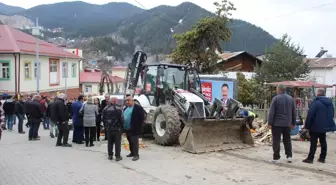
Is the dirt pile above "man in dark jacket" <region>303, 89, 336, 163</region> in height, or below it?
below

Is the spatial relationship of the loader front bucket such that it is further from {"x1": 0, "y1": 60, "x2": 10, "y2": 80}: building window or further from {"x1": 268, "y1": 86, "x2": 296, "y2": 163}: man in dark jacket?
{"x1": 0, "y1": 60, "x2": 10, "y2": 80}: building window

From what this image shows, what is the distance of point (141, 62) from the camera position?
1454 centimetres

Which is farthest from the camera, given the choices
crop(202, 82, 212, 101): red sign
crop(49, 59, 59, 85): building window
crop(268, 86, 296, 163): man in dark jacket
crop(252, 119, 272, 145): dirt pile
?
crop(49, 59, 59, 85): building window

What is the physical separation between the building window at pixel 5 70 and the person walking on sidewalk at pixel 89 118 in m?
23.0

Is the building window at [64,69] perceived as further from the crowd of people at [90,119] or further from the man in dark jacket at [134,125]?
the man in dark jacket at [134,125]

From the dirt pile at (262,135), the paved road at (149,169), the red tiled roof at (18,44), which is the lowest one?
the paved road at (149,169)

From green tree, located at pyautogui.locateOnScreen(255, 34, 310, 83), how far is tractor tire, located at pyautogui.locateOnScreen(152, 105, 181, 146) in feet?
81.3

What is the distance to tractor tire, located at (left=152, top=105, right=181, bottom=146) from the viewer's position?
11742 mm

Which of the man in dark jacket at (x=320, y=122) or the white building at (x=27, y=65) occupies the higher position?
the white building at (x=27, y=65)

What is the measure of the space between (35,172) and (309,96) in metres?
14.6

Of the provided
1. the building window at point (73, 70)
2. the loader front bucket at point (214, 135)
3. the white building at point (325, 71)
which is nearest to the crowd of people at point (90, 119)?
the loader front bucket at point (214, 135)

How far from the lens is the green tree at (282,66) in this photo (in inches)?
1416

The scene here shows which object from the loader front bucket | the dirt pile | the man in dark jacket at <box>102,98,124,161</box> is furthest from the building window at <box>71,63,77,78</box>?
the man in dark jacket at <box>102,98,124,161</box>

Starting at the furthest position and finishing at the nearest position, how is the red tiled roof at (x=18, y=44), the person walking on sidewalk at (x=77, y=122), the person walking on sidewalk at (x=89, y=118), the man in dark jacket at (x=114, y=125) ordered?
the red tiled roof at (x=18, y=44)
the person walking on sidewalk at (x=77, y=122)
the person walking on sidewalk at (x=89, y=118)
the man in dark jacket at (x=114, y=125)
